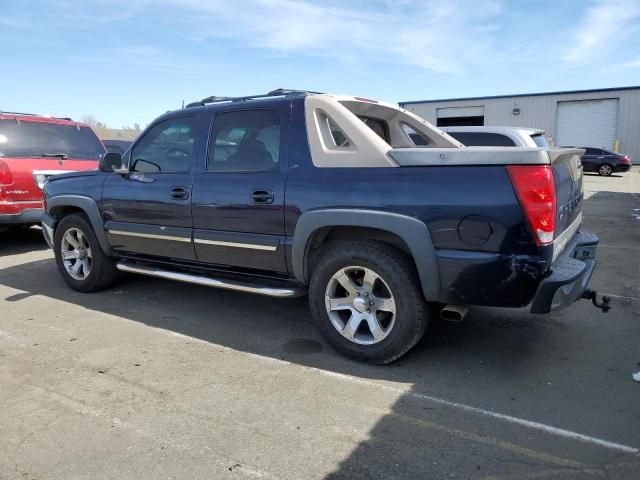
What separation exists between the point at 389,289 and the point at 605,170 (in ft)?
82.2

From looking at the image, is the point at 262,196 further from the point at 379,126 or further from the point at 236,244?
the point at 379,126

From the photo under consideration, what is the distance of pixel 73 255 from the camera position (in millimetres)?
5574

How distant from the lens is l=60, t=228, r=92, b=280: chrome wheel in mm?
5508

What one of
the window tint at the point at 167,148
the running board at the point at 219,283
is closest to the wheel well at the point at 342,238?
the running board at the point at 219,283

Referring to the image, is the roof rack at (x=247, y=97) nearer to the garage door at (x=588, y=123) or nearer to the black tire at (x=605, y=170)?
the black tire at (x=605, y=170)

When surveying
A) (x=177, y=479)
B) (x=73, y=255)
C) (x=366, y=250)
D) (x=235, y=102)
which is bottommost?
(x=177, y=479)

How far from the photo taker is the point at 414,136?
559 centimetres

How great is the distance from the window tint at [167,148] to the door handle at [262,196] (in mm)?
860

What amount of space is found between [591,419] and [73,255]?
16.5ft

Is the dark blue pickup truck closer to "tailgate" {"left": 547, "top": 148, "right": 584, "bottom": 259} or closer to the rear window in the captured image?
"tailgate" {"left": 547, "top": 148, "right": 584, "bottom": 259}

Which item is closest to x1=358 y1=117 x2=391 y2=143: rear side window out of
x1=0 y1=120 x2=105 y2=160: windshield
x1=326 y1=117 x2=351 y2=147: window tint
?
x1=326 y1=117 x2=351 y2=147: window tint

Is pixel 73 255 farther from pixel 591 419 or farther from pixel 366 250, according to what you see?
pixel 591 419

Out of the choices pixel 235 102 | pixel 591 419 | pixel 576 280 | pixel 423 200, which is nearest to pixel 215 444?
pixel 423 200

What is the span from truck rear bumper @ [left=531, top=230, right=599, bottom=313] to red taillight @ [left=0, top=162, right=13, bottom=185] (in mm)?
7001
